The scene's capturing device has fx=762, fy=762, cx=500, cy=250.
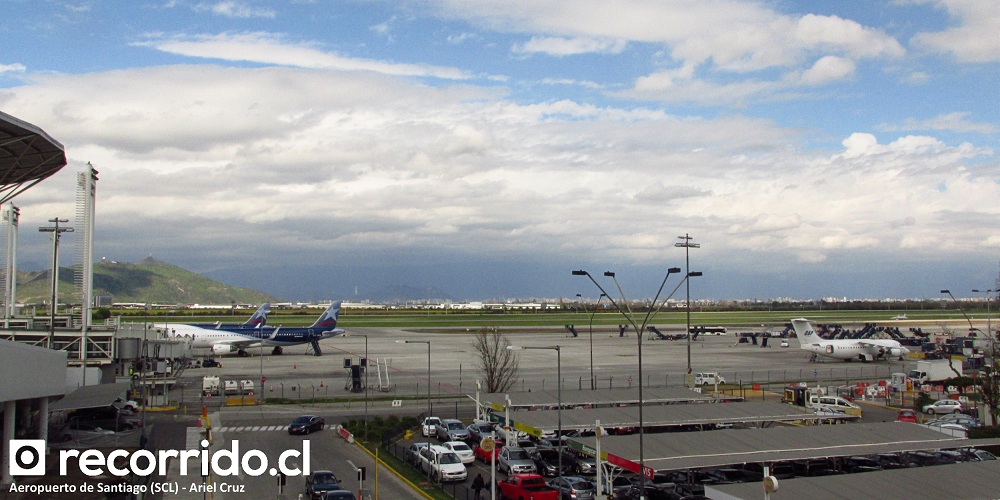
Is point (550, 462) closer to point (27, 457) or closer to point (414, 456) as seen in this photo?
point (414, 456)

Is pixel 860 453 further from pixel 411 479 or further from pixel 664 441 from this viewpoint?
pixel 411 479

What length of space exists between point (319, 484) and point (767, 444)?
655 inches

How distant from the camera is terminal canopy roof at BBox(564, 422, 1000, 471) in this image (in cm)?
2608

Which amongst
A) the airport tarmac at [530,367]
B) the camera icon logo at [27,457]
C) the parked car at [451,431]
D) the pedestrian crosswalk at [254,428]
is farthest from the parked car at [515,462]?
the airport tarmac at [530,367]

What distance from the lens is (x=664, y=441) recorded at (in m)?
28.4

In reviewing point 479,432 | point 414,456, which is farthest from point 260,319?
point 414,456

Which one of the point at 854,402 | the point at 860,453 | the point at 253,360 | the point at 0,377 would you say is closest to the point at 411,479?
the point at 0,377

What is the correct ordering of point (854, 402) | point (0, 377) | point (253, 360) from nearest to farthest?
point (0, 377), point (854, 402), point (253, 360)

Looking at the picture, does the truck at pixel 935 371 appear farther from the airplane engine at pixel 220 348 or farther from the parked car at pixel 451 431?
the airplane engine at pixel 220 348

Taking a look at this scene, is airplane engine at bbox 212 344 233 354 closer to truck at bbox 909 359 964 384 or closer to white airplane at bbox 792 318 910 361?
white airplane at bbox 792 318 910 361

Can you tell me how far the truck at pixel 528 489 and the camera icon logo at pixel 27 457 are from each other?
18.6 metres

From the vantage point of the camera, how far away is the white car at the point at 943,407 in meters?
51.8

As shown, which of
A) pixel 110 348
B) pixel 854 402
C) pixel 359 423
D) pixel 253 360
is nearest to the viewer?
pixel 359 423

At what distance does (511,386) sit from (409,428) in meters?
18.1
